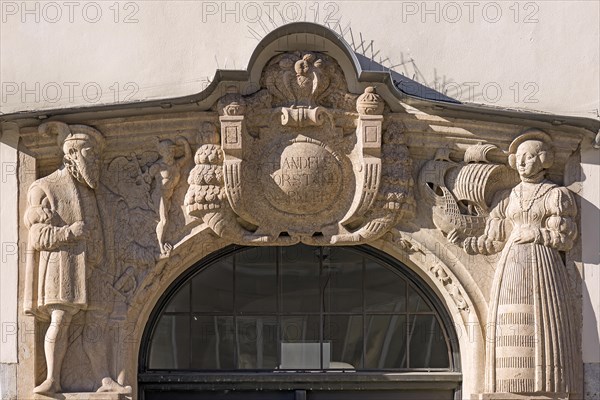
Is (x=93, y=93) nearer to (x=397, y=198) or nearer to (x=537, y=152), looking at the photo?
(x=397, y=198)

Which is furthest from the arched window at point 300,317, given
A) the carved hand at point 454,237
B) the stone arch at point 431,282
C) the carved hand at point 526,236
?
the carved hand at point 526,236

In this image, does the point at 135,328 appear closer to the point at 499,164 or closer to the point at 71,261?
the point at 71,261

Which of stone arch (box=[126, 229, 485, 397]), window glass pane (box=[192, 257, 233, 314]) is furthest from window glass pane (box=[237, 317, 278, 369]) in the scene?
stone arch (box=[126, 229, 485, 397])

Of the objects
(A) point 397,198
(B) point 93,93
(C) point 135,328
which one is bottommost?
(C) point 135,328

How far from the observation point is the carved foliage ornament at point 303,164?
408 inches

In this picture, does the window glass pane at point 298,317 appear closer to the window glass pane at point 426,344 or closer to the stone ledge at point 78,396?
the window glass pane at point 426,344

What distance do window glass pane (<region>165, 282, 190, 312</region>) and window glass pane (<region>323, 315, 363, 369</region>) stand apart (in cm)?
95

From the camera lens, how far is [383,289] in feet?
35.4

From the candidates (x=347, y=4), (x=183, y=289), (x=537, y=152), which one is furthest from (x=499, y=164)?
(x=183, y=289)

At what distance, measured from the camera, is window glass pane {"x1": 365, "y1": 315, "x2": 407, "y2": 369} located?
10.8 metres

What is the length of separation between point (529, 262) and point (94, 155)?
292cm

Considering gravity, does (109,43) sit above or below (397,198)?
above

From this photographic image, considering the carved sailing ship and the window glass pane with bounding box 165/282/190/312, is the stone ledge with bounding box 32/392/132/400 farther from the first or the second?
the carved sailing ship

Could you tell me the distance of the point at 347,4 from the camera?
10.7 meters
